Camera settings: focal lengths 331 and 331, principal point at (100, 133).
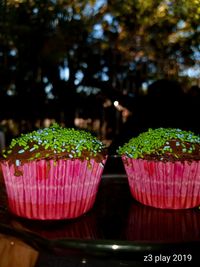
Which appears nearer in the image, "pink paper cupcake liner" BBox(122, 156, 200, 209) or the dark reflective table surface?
the dark reflective table surface

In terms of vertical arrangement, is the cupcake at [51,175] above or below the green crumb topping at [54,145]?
below

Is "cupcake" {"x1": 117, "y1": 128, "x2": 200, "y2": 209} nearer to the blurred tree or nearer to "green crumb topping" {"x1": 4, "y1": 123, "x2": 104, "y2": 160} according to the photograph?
"green crumb topping" {"x1": 4, "y1": 123, "x2": 104, "y2": 160}

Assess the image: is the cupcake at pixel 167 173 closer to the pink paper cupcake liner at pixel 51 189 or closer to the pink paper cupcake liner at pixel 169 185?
the pink paper cupcake liner at pixel 169 185

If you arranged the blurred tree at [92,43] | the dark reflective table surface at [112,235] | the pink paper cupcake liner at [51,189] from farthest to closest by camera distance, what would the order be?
the blurred tree at [92,43] → the pink paper cupcake liner at [51,189] → the dark reflective table surface at [112,235]

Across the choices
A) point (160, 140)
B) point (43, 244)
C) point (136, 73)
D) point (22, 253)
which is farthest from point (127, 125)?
point (43, 244)

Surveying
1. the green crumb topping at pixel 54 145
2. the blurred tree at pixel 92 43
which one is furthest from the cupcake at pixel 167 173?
the blurred tree at pixel 92 43

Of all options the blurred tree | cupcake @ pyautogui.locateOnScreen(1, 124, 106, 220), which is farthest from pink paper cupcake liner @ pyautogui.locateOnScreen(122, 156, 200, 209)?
the blurred tree

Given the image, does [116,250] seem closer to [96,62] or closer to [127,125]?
[127,125]

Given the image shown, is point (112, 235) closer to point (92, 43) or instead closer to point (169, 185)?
point (169, 185)
